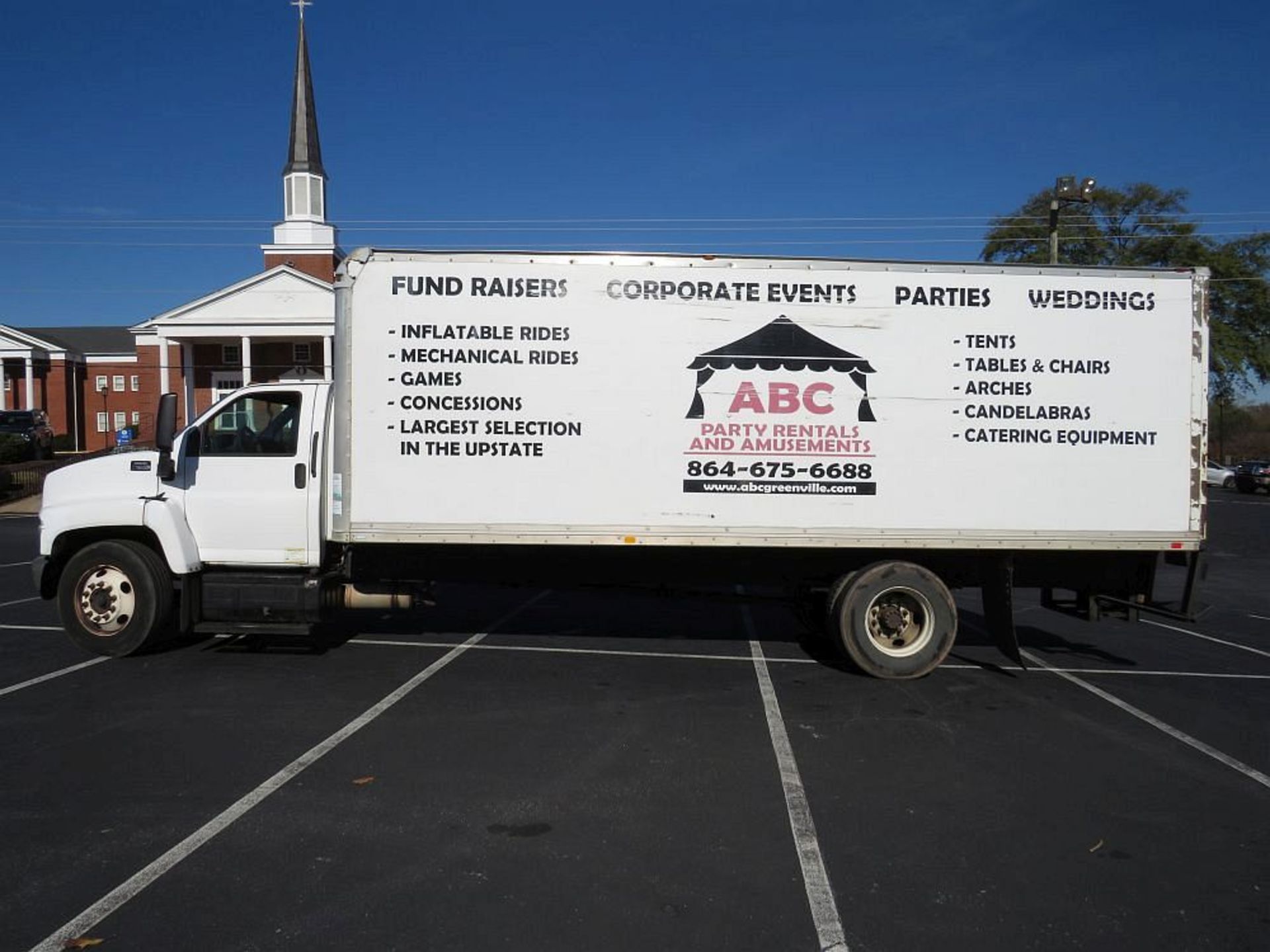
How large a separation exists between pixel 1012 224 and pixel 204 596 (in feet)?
163

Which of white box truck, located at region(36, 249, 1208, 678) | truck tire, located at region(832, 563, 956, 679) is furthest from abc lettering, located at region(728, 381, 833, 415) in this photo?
truck tire, located at region(832, 563, 956, 679)

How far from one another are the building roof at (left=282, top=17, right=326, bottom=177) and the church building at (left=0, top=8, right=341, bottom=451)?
61 millimetres

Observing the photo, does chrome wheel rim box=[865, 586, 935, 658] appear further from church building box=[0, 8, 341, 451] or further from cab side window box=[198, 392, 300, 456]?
church building box=[0, 8, 341, 451]

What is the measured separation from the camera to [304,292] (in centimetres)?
4428

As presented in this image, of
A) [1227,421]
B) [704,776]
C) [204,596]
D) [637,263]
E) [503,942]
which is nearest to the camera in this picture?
[503,942]

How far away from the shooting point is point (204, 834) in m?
4.37

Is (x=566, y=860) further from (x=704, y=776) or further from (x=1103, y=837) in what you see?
(x=1103, y=837)

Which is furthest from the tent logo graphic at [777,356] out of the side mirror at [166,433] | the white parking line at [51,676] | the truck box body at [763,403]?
the white parking line at [51,676]

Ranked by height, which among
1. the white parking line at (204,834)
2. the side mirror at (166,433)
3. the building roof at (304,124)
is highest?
the building roof at (304,124)

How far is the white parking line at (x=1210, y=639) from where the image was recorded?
9117 mm

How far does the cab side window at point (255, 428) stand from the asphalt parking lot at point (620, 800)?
70.6 inches

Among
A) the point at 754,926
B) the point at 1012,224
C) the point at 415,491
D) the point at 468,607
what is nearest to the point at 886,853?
the point at 754,926

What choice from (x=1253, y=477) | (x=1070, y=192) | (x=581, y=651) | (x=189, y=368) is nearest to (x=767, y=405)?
(x=581, y=651)

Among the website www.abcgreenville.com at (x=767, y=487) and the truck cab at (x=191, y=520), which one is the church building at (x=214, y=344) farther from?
the website www.abcgreenville.com at (x=767, y=487)
